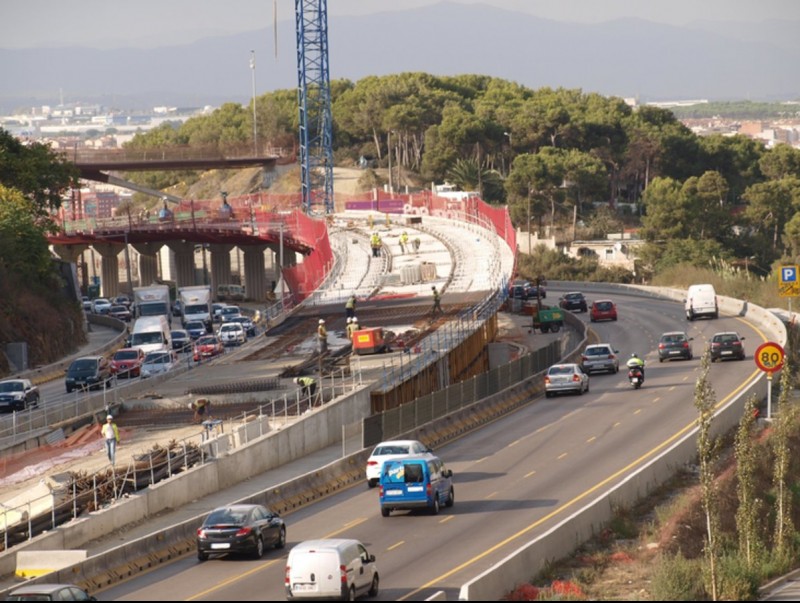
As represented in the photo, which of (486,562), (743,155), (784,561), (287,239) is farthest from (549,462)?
(743,155)

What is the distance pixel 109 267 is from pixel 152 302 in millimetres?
61895

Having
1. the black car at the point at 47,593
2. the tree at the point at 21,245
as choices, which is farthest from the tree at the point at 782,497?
the tree at the point at 21,245

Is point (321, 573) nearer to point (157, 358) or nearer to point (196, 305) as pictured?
point (157, 358)

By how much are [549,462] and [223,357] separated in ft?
89.8

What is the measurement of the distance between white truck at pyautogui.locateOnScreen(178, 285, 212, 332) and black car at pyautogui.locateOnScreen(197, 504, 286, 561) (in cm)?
5751

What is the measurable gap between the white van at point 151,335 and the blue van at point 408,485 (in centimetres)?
3588

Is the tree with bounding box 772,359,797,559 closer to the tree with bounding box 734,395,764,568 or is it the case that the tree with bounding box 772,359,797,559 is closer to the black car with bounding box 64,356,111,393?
the tree with bounding box 734,395,764,568

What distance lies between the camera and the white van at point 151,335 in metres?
73.2

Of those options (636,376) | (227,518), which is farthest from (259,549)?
(636,376)

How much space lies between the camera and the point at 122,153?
518ft

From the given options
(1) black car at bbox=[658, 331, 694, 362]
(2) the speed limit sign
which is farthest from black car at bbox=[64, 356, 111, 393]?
(2) the speed limit sign

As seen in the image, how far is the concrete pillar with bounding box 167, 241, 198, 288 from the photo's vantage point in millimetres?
145000

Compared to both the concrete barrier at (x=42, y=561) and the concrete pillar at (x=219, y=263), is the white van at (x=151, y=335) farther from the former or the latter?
the concrete pillar at (x=219, y=263)

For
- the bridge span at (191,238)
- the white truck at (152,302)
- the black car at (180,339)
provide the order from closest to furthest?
the black car at (180,339) < the white truck at (152,302) < the bridge span at (191,238)
